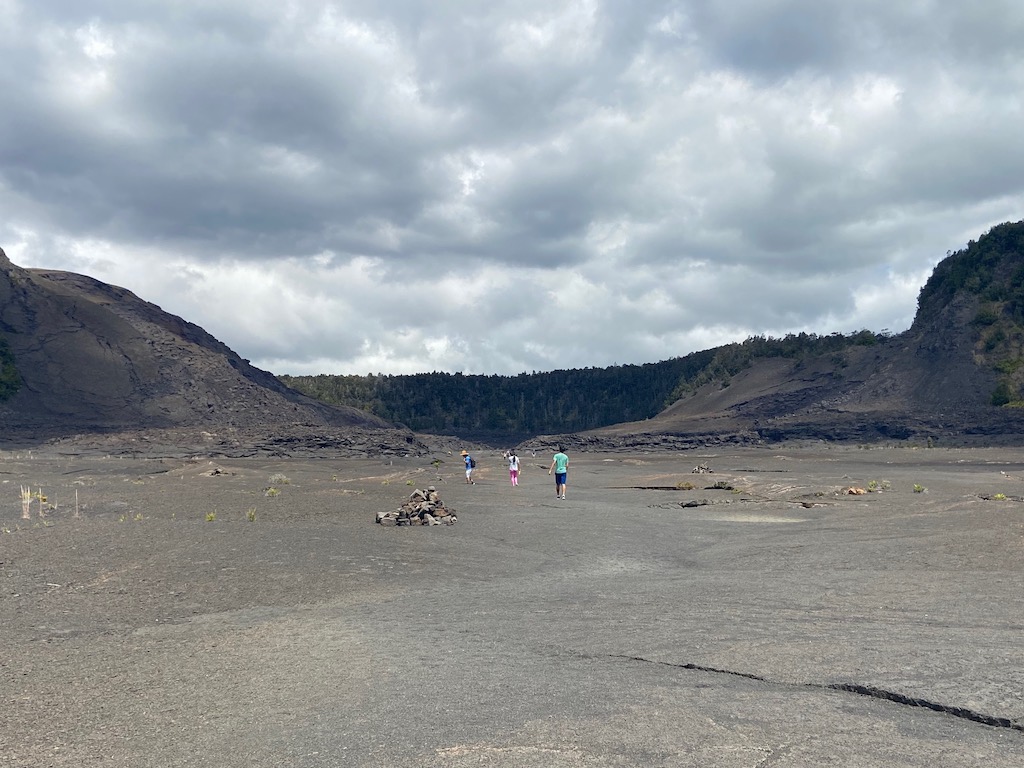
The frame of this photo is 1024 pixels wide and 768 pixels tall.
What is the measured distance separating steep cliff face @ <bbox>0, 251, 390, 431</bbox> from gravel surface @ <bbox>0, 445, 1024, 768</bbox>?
6164 centimetres

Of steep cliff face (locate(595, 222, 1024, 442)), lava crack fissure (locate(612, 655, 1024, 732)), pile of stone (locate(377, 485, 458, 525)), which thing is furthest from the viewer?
steep cliff face (locate(595, 222, 1024, 442))

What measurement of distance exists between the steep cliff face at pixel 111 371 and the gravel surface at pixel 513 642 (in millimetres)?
61639

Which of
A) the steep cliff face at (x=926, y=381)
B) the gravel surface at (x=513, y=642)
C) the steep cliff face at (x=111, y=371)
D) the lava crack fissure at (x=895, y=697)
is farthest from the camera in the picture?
the steep cliff face at (x=111, y=371)

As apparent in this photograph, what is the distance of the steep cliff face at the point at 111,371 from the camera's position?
74562mm

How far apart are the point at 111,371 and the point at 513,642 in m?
84.0

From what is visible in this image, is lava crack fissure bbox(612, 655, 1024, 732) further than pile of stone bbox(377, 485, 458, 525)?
No

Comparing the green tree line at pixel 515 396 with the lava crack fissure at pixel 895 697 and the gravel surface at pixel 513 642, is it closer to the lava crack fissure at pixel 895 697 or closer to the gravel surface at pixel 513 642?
the gravel surface at pixel 513 642

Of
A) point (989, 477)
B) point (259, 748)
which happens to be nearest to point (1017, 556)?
point (259, 748)

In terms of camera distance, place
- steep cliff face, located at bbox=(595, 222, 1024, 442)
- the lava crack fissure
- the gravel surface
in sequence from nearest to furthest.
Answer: the gravel surface → the lava crack fissure → steep cliff face, located at bbox=(595, 222, 1024, 442)

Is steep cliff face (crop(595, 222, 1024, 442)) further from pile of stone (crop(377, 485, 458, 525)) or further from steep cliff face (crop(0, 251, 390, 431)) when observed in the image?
pile of stone (crop(377, 485, 458, 525))

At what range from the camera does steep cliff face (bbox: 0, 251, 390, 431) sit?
74562 mm

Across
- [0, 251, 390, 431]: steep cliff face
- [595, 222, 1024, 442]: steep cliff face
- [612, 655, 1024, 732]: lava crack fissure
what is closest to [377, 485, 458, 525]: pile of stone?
[612, 655, 1024, 732]: lava crack fissure

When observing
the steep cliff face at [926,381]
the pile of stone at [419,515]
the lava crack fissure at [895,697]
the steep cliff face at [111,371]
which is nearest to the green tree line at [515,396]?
the steep cliff face at [111,371]

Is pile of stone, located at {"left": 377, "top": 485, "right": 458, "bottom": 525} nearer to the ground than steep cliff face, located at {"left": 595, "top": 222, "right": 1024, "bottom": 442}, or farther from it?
nearer to the ground
